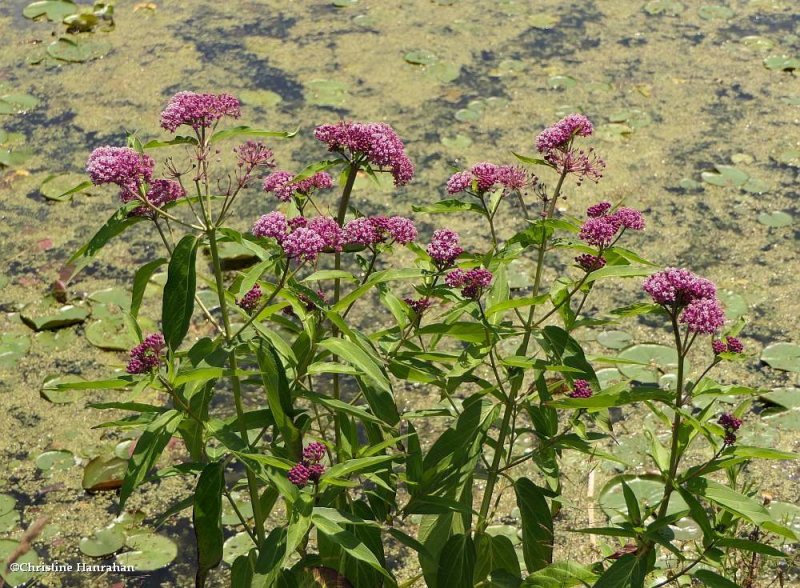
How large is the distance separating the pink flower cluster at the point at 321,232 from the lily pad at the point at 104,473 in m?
1.38

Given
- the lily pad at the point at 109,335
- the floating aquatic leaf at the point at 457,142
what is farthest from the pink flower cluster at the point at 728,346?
the floating aquatic leaf at the point at 457,142

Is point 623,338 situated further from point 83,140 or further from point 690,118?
point 83,140

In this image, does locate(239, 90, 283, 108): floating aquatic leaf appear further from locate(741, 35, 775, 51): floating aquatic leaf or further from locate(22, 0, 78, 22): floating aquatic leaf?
locate(741, 35, 775, 51): floating aquatic leaf

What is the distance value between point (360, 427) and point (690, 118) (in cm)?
271

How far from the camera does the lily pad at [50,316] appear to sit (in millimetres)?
3686

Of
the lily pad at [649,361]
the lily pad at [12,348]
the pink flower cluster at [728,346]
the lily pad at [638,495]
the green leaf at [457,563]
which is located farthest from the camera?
→ the lily pad at [12,348]

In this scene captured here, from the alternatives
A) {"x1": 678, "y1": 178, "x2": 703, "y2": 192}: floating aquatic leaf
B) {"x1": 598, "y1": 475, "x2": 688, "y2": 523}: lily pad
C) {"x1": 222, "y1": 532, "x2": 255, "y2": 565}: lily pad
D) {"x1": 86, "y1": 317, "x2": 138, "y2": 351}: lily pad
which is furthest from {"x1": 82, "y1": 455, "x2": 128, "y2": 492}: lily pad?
{"x1": 678, "y1": 178, "x2": 703, "y2": 192}: floating aquatic leaf

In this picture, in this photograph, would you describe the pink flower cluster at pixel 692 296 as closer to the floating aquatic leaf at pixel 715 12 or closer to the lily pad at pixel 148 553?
the lily pad at pixel 148 553

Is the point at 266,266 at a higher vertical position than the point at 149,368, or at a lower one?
higher

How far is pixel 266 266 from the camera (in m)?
1.85

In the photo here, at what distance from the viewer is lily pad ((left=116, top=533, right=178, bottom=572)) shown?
2803 mm

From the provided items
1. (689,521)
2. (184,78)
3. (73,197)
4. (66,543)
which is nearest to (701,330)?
(689,521)

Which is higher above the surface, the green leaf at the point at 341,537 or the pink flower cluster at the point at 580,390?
the pink flower cluster at the point at 580,390

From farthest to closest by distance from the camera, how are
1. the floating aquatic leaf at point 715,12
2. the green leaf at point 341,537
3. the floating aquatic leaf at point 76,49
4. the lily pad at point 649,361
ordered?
the floating aquatic leaf at point 715,12 < the floating aquatic leaf at point 76,49 < the lily pad at point 649,361 < the green leaf at point 341,537
